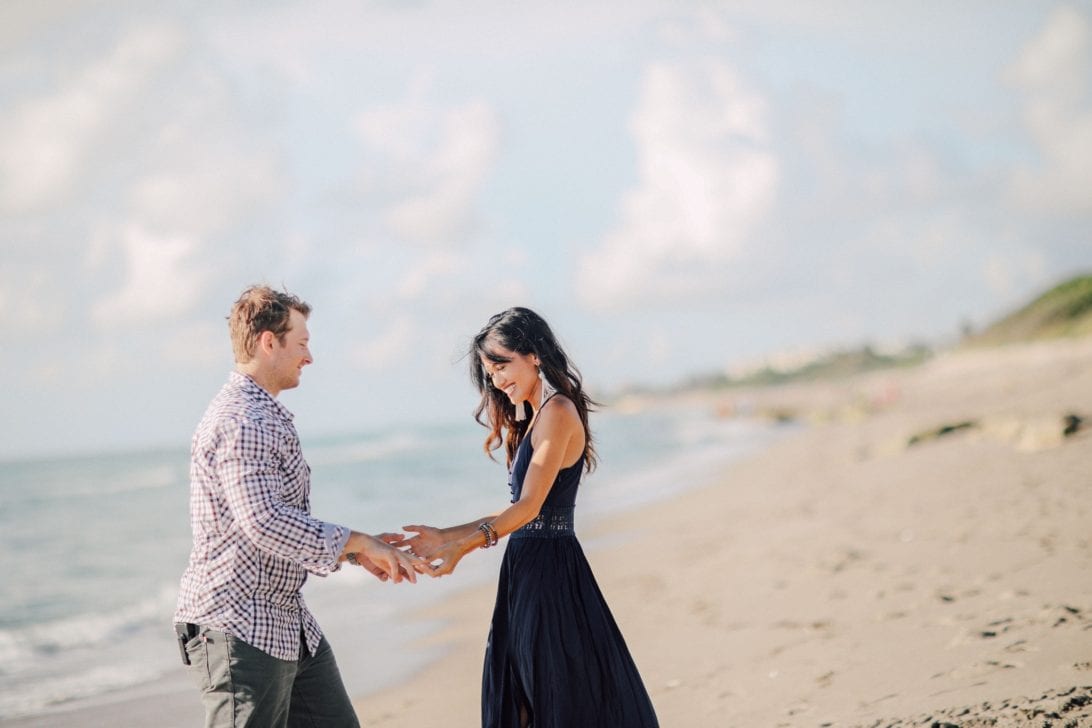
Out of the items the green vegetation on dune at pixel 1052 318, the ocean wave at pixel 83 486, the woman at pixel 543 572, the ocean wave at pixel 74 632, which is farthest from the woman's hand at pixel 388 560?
the green vegetation on dune at pixel 1052 318

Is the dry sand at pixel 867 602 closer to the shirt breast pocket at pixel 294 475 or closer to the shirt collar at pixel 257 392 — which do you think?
the shirt breast pocket at pixel 294 475


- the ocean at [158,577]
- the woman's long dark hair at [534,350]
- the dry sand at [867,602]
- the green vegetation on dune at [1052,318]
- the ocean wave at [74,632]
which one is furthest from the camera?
the green vegetation on dune at [1052,318]

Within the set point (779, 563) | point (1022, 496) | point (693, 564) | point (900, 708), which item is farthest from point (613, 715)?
point (1022, 496)

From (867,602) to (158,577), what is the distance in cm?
1111

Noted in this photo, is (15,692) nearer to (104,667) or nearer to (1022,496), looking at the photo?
(104,667)

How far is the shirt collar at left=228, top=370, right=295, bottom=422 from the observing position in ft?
11.1

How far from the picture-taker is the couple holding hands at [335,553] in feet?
10.5

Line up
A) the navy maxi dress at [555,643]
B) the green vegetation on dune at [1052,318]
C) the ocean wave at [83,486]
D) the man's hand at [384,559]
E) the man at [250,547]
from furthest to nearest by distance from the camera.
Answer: the green vegetation on dune at [1052,318]
the ocean wave at [83,486]
the navy maxi dress at [555,643]
the man's hand at [384,559]
the man at [250,547]

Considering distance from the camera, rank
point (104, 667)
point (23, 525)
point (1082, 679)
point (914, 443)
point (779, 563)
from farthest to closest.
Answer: point (23, 525) → point (914, 443) → point (779, 563) → point (104, 667) → point (1082, 679)

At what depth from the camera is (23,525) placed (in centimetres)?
2894

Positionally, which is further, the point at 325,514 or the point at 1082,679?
the point at 325,514

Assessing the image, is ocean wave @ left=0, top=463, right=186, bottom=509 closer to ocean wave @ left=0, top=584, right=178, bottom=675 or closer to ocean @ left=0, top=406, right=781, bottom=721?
ocean @ left=0, top=406, right=781, bottom=721

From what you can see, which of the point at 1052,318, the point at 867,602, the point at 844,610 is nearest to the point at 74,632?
the point at 844,610

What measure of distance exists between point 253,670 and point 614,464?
31.6 m
